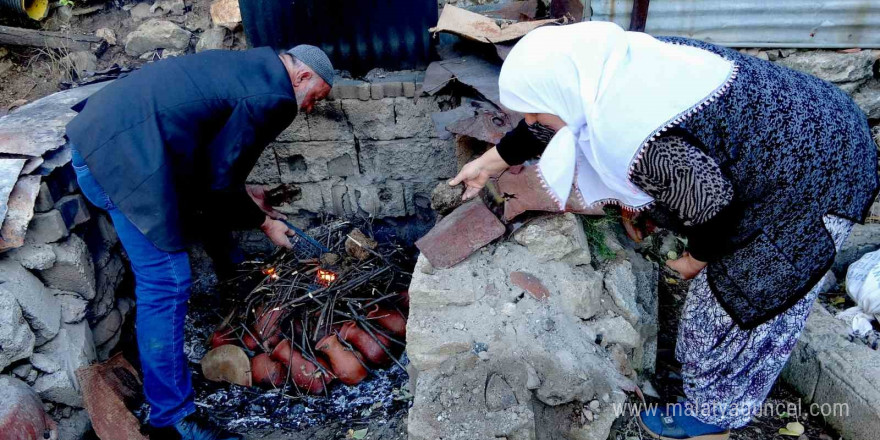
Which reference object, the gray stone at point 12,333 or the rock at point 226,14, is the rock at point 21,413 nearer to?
the gray stone at point 12,333

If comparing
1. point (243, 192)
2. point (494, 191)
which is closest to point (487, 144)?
point (494, 191)

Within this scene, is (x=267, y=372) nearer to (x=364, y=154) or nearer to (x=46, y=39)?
(x=364, y=154)

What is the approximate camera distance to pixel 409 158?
14.6 feet

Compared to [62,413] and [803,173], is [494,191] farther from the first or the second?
[62,413]

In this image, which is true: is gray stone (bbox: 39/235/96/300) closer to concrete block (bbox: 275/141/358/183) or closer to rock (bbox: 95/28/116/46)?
concrete block (bbox: 275/141/358/183)

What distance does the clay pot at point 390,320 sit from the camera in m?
3.75

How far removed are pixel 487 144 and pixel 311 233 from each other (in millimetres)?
1681

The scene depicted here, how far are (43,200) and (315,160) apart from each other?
6.01 feet

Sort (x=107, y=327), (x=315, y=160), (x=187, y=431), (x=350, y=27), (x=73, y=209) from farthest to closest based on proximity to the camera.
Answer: (x=315, y=160) → (x=350, y=27) → (x=107, y=327) → (x=73, y=209) → (x=187, y=431)

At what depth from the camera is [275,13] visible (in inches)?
158

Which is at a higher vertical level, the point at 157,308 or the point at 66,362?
the point at 157,308

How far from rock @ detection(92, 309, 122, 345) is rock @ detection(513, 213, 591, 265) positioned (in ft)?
8.27

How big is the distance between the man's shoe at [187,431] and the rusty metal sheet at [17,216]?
121cm

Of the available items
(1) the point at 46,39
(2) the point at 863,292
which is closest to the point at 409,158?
(2) the point at 863,292
